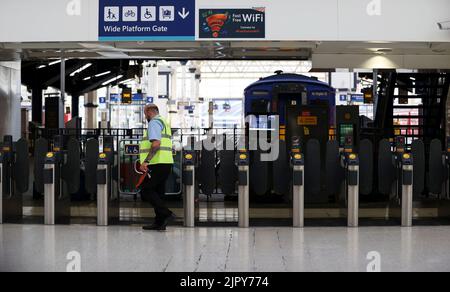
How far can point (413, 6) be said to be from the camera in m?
9.74

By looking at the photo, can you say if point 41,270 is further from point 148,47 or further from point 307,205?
point 307,205

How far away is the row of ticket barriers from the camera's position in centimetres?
1000

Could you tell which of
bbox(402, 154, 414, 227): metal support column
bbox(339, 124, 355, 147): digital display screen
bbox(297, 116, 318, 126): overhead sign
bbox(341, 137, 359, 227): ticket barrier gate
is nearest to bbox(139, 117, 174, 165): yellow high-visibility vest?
bbox(341, 137, 359, 227): ticket barrier gate

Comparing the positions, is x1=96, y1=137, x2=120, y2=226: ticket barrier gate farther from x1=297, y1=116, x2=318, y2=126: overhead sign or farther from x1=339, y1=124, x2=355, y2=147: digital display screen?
x1=339, y1=124, x2=355, y2=147: digital display screen

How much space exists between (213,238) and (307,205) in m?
3.28

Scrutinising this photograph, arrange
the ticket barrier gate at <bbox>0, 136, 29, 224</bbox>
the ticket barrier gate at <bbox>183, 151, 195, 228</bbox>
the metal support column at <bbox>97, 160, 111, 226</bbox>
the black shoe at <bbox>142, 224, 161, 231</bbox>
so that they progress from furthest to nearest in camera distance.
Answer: the ticket barrier gate at <bbox>0, 136, 29, 224</bbox>
the metal support column at <bbox>97, 160, 111, 226</bbox>
the ticket barrier gate at <bbox>183, 151, 195, 228</bbox>
the black shoe at <bbox>142, 224, 161, 231</bbox>

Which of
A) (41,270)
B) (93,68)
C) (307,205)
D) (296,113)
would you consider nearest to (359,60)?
(296,113)

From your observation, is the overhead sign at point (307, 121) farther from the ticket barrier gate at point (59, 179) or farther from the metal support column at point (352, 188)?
the ticket barrier gate at point (59, 179)

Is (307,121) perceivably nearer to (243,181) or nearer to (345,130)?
(345,130)

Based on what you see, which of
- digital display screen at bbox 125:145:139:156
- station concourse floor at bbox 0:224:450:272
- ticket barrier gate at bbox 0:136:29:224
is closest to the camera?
station concourse floor at bbox 0:224:450:272

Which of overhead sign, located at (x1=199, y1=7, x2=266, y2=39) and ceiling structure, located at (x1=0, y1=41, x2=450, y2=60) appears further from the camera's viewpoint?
ceiling structure, located at (x1=0, y1=41, x2=450, y2=60)

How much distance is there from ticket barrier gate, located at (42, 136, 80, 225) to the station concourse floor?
0.37 m

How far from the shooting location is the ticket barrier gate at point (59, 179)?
33.4 ft

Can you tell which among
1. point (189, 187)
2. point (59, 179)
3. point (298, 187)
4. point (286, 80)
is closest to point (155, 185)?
point (189, 187)
